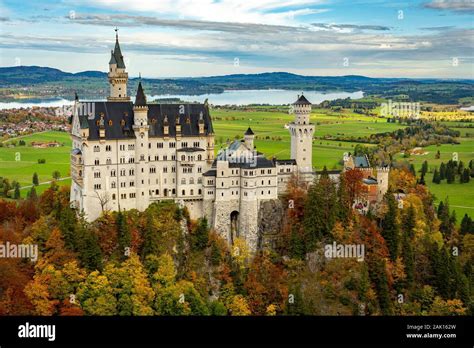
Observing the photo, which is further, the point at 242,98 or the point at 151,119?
the point at 242,98

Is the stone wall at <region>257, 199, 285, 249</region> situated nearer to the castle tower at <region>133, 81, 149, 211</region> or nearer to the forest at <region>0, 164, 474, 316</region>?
the forest at <region>0, 164, 474, 316</region>

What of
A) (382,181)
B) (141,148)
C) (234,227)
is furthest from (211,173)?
(382,181)

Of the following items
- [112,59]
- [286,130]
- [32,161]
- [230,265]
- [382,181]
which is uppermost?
[112,59]

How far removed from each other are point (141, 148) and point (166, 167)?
9.51 ft

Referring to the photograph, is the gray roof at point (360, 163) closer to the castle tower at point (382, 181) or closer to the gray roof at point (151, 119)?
the castle tower at point (382, 181)

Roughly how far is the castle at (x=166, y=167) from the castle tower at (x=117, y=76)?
1505 mm

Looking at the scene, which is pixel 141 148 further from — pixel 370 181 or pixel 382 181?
pixel 382 181

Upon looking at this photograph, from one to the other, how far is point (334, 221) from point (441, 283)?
1054 cm

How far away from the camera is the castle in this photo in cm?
4962

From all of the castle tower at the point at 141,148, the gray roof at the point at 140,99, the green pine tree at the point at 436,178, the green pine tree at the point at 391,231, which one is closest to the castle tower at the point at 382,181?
the green pine tree at the point at 391,231

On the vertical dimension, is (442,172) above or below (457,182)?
above

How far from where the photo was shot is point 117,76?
5600 cm

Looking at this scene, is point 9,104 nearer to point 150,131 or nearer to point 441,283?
point 150,131
